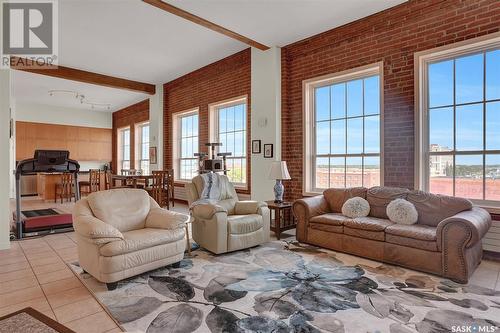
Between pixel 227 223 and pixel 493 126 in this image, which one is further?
pixel 227 223

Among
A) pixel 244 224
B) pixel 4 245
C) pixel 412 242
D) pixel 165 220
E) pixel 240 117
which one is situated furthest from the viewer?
pixel 240 117

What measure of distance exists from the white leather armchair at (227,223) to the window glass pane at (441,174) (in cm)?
230

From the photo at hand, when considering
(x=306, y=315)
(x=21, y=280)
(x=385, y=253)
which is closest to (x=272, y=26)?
(x=385, y=253)

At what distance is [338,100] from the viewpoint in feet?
16.2

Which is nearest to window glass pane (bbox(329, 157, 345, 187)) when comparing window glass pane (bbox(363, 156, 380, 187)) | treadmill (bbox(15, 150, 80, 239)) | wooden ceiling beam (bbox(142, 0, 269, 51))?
window glass pane (bbox(363, 156, 380, 187))

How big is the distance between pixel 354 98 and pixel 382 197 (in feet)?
5.75

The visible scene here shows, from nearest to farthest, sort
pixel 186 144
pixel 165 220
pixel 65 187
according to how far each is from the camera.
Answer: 1. pixel 165 220
2. pixel 186 144
3. pixel 65 187

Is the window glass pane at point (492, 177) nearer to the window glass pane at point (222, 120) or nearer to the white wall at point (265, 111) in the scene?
the white wall at point (265, 111)

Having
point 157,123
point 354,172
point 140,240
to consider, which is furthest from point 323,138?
point 157,123

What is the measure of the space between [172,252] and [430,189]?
3.45 m

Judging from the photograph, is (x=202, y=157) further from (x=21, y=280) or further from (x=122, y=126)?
(x=122, y=126)

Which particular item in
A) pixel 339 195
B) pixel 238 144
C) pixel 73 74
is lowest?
pixel 339 195

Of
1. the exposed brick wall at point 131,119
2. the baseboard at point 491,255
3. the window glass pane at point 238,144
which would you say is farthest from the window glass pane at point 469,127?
the exposed brick wall at point 131,119

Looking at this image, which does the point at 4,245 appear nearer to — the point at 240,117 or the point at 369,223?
the point at 240,117
